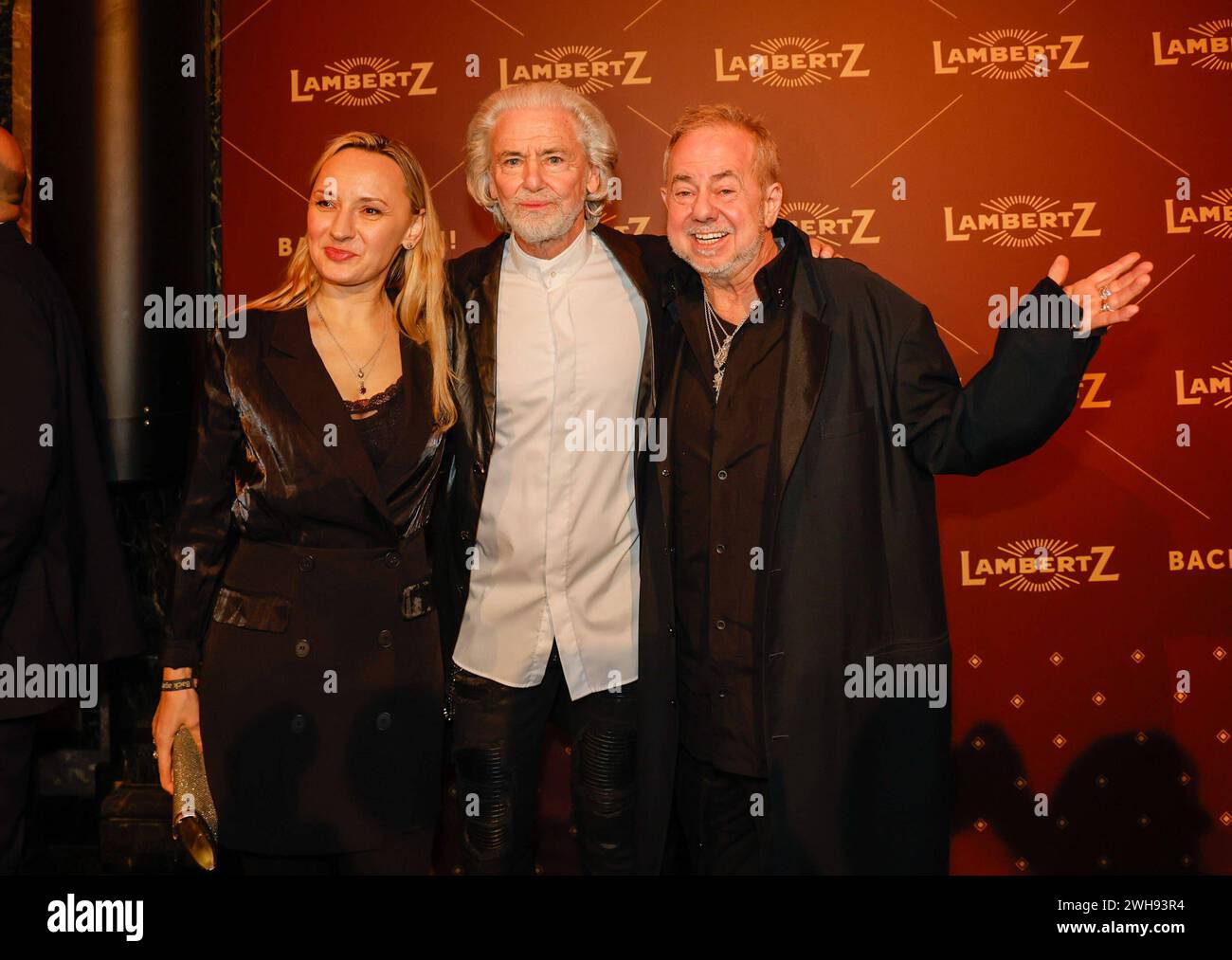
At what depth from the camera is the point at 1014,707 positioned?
3738mm

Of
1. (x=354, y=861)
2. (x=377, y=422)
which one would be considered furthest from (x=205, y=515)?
(x=354, y=861)

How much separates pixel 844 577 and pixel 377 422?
4.05ft

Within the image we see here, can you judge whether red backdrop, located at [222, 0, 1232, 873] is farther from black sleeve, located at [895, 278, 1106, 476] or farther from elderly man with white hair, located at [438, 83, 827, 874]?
black sleeve, located at [895, 278, 1106, 476]

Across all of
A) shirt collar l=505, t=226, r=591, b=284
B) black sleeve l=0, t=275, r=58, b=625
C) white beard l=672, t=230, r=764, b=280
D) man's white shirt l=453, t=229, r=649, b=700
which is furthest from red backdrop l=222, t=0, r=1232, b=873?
black sleeve l=0, t=275, r=58, b=625

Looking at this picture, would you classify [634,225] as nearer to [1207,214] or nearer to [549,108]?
[549,108]

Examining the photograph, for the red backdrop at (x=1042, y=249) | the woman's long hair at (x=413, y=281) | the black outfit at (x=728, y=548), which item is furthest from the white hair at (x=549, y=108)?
the red backdrop at (x=1042, y=249)

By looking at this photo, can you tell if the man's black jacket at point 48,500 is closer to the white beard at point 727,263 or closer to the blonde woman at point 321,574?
the blonde woman at point 321,574

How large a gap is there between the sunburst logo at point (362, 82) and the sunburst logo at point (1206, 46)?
2714mm

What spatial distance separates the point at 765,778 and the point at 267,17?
10.8 feet

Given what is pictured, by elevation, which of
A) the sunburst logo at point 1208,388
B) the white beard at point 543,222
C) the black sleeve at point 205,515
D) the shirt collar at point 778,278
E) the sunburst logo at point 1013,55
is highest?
the sunburst logo at point 1013,55

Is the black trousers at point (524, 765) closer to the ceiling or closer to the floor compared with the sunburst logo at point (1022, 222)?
closer to the floor

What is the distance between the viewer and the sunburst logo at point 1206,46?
144 inches

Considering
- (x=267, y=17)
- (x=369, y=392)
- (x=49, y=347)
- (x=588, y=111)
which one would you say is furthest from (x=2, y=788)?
(x=267, y=17)

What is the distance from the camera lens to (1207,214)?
366cm
